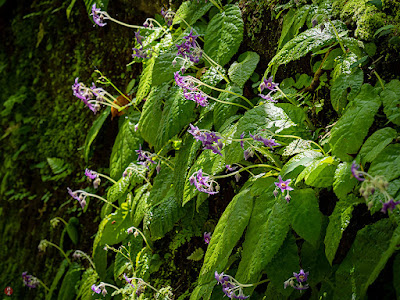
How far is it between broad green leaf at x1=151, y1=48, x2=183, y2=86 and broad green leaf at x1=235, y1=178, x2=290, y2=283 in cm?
80

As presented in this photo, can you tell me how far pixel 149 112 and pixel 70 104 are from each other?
1377 mm

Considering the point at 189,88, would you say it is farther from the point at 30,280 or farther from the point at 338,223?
the point at 30,280

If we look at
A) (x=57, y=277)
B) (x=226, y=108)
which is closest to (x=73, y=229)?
(x=57, y=277)

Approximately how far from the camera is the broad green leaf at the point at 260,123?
1.70 m

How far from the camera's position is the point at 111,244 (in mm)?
2537

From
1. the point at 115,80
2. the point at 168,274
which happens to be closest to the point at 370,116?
the point at 168,274

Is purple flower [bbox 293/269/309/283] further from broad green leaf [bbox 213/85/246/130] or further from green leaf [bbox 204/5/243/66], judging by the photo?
green leaf [bbox 204/5/243/66]

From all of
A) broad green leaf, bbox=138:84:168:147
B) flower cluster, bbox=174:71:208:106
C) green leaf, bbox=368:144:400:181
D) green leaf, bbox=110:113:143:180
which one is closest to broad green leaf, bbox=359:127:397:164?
green leaf, bbox=368:144:400:181

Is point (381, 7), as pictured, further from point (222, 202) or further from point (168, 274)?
point (168, 274)

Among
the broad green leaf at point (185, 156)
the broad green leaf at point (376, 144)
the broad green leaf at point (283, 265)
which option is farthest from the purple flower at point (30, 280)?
the broad green leaf at point (376, 144)

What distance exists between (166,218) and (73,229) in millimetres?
1179

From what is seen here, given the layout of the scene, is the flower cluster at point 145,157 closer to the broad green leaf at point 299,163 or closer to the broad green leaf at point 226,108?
the broad green leaf at point 226,108

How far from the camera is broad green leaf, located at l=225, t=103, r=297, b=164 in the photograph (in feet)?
5.59

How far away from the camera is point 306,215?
1.51 meters
